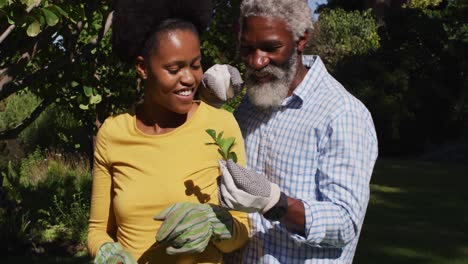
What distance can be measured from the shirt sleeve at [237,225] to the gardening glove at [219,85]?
37 cm

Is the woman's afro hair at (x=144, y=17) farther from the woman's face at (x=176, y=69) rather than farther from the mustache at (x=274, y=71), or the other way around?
the mustache at (x=274, y=71)

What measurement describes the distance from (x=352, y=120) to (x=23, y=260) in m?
5.67

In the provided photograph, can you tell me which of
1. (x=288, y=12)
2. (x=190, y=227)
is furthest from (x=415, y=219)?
(x=190, y=227)

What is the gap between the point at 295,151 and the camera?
8.87 ft

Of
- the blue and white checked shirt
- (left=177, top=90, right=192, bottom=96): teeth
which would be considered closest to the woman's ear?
(left=177, top=90, right=192, bottom=96): teeth

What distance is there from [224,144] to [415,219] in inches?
340

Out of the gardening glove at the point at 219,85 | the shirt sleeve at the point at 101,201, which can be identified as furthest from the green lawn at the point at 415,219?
the shirt sleeve at the point at 101,201

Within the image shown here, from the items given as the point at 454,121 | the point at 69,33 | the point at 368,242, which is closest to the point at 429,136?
the point at 454,121

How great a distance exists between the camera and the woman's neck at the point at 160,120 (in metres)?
2.70

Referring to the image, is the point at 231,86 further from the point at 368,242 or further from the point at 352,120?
the point at 368,242

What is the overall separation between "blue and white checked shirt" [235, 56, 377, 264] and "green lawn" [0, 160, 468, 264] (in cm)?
→ 507

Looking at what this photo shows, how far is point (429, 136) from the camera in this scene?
19688mm

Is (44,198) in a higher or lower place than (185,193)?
lower

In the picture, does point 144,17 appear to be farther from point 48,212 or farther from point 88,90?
point 48,212
